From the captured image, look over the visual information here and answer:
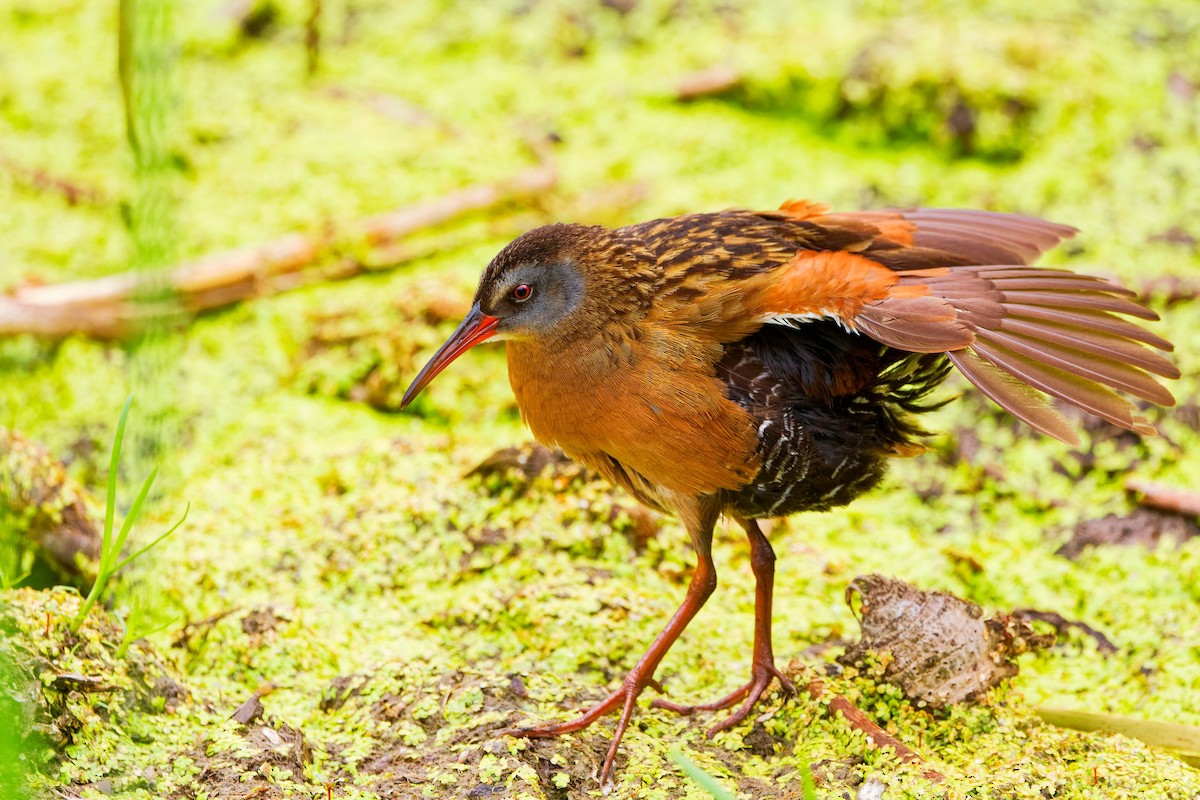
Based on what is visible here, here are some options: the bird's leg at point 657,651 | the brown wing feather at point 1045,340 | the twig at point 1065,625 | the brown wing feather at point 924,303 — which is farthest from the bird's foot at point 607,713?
the twig at point 1065,625

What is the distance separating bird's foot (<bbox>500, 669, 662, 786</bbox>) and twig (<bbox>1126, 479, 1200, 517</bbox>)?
78.4 inches

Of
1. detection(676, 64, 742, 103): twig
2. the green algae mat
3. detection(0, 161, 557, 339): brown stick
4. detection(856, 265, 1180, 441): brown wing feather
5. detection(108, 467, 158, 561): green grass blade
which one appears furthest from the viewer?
detection(676, 64, 742, 103): twig

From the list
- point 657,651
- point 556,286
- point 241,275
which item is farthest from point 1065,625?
point 241,275

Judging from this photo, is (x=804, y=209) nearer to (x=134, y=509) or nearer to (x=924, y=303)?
(x=924, y=303)

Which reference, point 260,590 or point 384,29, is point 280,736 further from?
point 384,29

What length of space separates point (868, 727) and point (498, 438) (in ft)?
6.45

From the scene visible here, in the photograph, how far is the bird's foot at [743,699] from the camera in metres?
2.99

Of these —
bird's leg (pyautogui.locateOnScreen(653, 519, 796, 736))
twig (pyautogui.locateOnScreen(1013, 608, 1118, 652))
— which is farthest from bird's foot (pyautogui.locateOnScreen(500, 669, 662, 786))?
twig (pyautogui.locateOnScreen(1013, 608, 1118, 652))

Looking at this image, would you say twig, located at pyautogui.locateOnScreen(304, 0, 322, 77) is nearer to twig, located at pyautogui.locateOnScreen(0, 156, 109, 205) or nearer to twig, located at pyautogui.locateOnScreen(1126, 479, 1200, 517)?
twig, located at pyautogui.locateOnScreen(0, 156, 109, 205)

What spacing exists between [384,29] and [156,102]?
564cm

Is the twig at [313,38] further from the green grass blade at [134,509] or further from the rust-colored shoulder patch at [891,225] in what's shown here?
the green grass blade at [134,509]

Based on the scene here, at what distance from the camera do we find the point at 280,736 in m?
2.73

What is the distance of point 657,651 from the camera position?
2988mm

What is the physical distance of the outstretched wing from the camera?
257 centimetres
